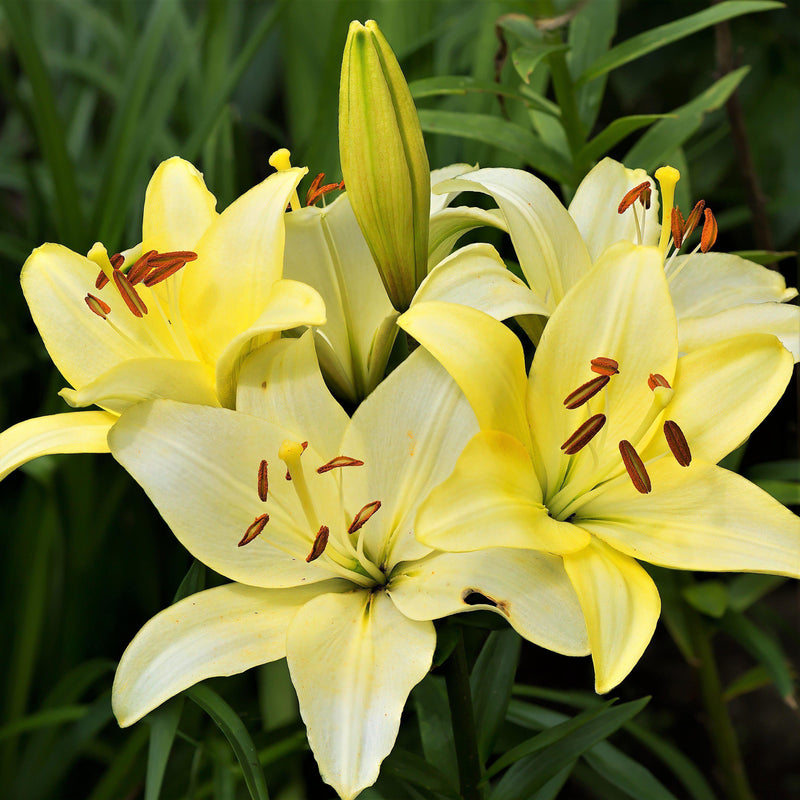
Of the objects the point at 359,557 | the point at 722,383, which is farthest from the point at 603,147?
the point at 359,557

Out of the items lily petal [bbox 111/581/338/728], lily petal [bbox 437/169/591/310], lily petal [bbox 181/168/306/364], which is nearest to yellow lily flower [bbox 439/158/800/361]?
lily petal [bbox 437/169/591/310]

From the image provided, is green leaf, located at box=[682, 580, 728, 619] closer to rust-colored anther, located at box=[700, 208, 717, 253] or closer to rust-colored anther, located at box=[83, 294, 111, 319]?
rust-colored anther, located at box=[700, 208, 717, 253]

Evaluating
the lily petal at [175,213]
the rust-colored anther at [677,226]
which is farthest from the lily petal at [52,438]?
the rust-colored anther at [677,226]

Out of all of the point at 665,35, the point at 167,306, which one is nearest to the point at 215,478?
the point at 167,306

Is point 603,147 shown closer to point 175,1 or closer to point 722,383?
point 722,383

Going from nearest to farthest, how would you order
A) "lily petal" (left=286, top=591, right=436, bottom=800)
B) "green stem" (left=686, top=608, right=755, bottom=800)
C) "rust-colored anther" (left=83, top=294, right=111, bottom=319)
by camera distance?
1. "lily petal" (left=286, top=591, right=436, bottom=800)
2. "rust-colored anther" (left=83, top=294, right=111, bottom=319)
3. "green stem" (left=686, top=608, right=755, bottom=800)

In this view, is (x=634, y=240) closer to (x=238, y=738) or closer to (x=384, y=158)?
(x=384, y=158)

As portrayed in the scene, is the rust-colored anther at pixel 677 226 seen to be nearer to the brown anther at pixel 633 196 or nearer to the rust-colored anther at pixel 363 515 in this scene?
the brown anther at pixel 633 196
